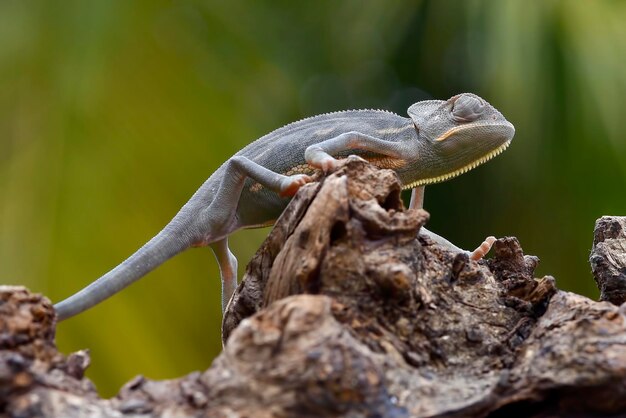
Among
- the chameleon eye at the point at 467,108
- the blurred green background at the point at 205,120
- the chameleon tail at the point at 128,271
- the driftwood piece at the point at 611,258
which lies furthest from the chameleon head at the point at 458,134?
the blurred green background at the point at 205,120

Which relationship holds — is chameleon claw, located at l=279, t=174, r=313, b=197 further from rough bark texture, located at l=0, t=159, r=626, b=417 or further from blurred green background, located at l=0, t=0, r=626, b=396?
blurred green background, located at l=0, t=0, r=626, b=396

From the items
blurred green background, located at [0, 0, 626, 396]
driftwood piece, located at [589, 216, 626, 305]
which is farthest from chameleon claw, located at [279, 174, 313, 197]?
blurred green background, located at [0, 0, 626, 396]

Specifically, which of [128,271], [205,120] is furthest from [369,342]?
[205,120]

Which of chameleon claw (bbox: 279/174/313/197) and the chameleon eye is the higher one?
the chameleon eye

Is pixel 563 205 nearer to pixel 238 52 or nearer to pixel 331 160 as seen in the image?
pixel 238 52

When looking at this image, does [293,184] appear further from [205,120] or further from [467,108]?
[205,120]

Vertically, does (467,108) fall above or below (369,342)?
above
